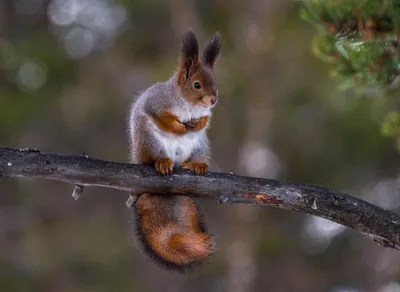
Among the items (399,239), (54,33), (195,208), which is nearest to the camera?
(399,239)

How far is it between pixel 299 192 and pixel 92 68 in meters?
5.89

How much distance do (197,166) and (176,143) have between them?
0.20 meters

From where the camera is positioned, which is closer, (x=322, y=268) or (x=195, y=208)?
(x=195, y=208)

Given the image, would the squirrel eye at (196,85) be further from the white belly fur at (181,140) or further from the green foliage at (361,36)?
the green foliage at (361,36)

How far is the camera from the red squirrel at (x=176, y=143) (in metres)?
2.45

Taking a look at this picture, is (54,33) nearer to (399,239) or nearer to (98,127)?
(98,127)

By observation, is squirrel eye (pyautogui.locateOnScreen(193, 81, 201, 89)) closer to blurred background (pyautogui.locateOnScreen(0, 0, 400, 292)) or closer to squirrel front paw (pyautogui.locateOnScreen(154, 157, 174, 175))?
squirrel front paw (pyautogui.locateOnScreen(154, 157, 174, 175))

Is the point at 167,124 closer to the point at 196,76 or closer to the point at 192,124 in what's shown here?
the point at 192,124

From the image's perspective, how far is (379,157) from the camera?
24.1 feet

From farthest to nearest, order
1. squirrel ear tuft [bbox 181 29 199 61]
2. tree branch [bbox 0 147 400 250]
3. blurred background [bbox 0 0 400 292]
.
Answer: blurred background [bbox 0 0 400 292] < squirrel ear tuft [bbox 181 29 199 61] < tree branch [bbox 0 147 400 250]

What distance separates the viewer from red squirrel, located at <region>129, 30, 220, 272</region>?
8.03ft

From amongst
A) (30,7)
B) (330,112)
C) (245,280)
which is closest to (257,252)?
(245,280)

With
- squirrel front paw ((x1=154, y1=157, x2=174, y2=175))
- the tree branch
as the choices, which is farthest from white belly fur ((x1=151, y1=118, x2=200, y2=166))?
the tree branch

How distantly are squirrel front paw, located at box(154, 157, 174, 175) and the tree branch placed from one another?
0.34 ft
